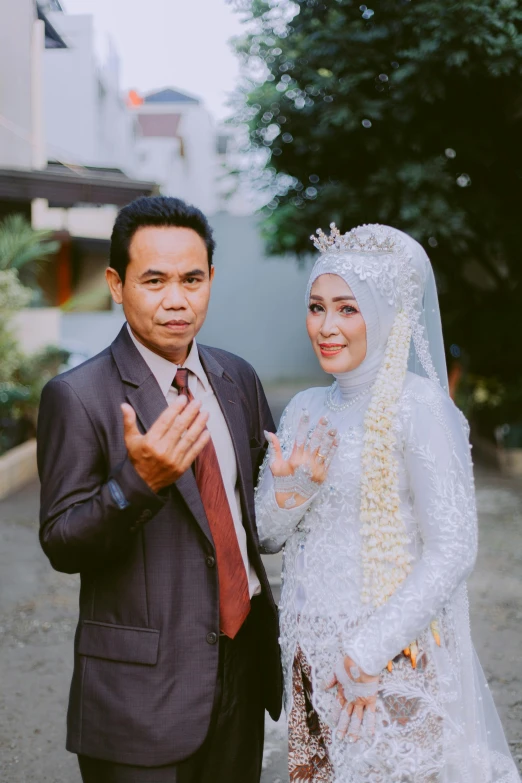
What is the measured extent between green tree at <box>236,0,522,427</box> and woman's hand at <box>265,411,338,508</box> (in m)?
6.26

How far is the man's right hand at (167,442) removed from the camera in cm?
160

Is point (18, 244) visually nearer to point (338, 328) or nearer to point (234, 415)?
point (234, 415)

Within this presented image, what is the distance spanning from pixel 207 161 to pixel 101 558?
31.9 metres

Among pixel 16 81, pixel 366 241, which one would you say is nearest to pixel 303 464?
pixel 366 241

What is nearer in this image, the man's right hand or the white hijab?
the man's right hand

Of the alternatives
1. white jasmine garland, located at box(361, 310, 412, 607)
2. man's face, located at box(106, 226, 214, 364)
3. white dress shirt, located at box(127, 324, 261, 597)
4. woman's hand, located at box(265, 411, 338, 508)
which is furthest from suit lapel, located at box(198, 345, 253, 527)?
white jasmine garland, located at box(361, 310, 412, 607)

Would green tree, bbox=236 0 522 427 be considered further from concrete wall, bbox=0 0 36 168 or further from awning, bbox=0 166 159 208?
concrete wall, bbox=0 0 36 168

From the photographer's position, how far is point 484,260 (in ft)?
34.9

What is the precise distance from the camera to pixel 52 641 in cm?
467

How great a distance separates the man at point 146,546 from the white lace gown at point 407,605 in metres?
0.19

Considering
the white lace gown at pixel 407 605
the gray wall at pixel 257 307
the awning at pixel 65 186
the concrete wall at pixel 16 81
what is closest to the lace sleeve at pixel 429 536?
the white lace gown at pixel 407 605

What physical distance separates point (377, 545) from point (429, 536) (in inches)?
5.5

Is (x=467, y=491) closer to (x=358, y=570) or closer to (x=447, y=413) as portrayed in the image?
(x=447, y=413)

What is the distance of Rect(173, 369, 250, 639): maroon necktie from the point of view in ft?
6.35
